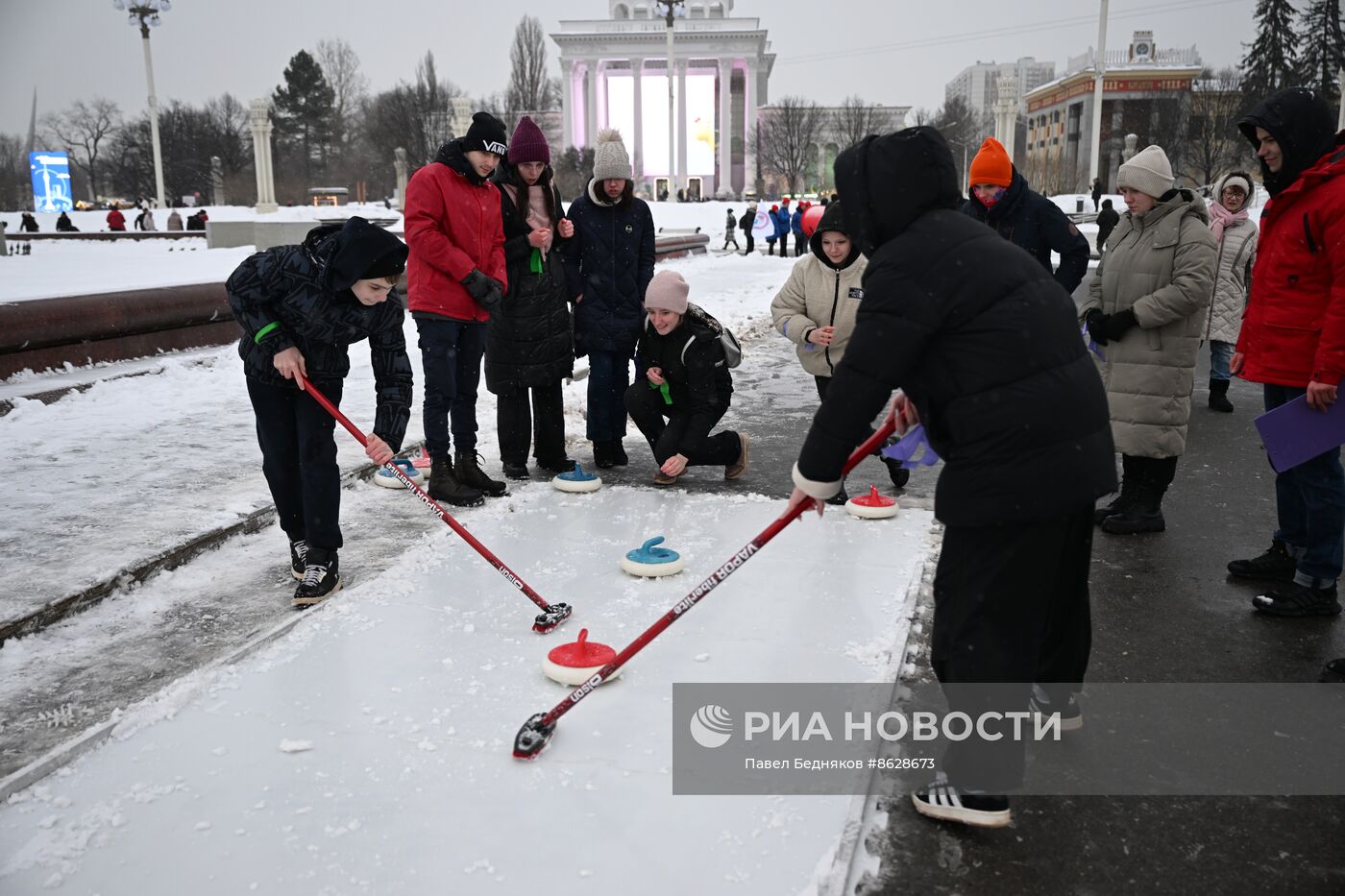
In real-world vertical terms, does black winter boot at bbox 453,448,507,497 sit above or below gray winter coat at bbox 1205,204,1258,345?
below

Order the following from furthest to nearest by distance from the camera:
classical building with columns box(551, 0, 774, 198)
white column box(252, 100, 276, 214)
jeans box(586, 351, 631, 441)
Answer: classical building with columns box(551, 0, 774, 198), white column box(252, 100, 276, 214), jeans box(586, 351, 631, 441)

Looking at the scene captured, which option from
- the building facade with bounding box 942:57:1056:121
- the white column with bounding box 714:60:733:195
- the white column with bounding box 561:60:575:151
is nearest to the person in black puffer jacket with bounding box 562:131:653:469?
the white column with bounding box 714:60:733:195

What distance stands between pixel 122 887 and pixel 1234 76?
77983 mm

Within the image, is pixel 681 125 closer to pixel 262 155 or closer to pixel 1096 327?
pixel 262 155

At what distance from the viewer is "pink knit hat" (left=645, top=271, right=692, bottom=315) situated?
5723mm

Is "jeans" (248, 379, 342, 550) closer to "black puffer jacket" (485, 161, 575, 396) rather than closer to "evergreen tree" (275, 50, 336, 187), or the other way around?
"black puffer jacket" (485, 161, 575, 396)

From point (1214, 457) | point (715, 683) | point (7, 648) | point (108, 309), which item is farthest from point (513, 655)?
point (108, 309)

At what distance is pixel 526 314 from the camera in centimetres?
607

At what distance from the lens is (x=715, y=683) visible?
11.6 feet

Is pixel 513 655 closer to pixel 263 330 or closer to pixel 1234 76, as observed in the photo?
pixel 263 330

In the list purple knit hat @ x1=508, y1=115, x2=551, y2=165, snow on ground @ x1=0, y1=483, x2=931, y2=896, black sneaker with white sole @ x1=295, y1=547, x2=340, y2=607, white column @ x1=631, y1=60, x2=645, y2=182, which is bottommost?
snow on ground @ x1=0, y1=483, x2=931, y2=896

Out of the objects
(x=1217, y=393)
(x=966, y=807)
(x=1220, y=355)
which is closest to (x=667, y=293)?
(x=966, y=807)

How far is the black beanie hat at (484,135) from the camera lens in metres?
5.41

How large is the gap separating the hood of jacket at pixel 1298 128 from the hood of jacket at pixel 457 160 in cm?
366
